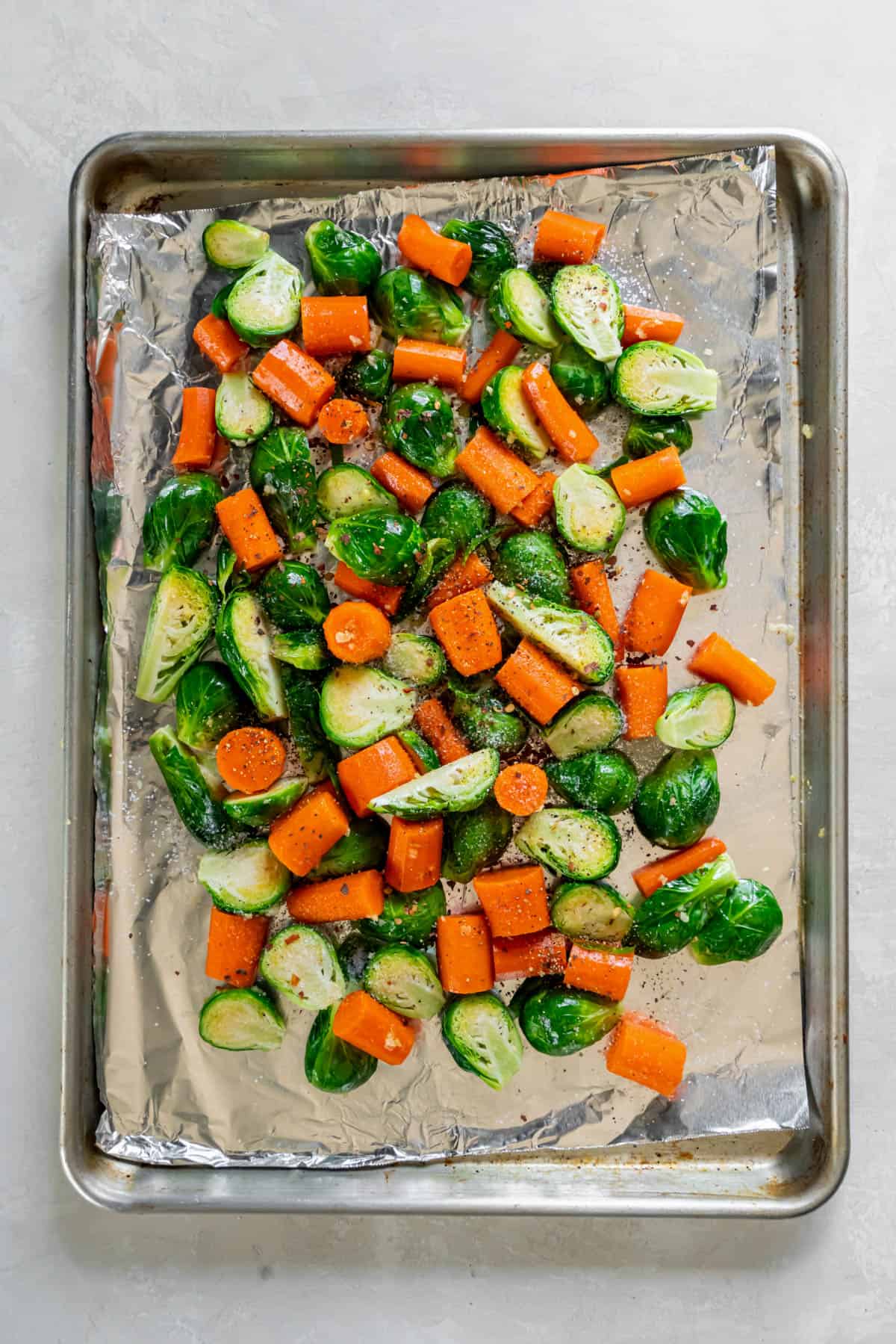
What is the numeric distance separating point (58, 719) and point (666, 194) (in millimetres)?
2148

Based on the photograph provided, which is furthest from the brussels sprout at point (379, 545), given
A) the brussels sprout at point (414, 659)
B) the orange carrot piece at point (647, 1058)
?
the orange carrot piece at point (647, 1058)

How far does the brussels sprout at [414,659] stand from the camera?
119 inches

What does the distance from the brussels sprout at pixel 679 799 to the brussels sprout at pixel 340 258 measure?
147 cm

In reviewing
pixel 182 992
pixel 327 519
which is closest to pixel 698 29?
pixel 327 519

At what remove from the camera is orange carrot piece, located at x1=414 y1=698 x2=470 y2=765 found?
3.02 m

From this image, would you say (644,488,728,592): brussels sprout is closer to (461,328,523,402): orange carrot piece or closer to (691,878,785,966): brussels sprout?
(461,328,523,402): orange carrot piece

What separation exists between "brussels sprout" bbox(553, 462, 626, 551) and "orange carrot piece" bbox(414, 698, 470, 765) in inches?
22.1

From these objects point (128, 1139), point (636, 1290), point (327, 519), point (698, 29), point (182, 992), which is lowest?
point (636, 1290)

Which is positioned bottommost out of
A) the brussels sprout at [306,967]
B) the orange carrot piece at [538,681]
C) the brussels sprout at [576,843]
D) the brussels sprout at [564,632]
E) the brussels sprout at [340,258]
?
the brussels sprout at [306,967]

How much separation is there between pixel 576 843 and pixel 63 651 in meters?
1.48

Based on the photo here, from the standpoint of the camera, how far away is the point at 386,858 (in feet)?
10.0

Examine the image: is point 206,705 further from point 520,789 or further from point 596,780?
point 596,780

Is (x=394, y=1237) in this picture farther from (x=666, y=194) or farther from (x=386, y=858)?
(x=666, y=194)

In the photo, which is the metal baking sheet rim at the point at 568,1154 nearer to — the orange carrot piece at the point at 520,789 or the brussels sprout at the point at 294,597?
the brussels sprout at the point at 294,597
